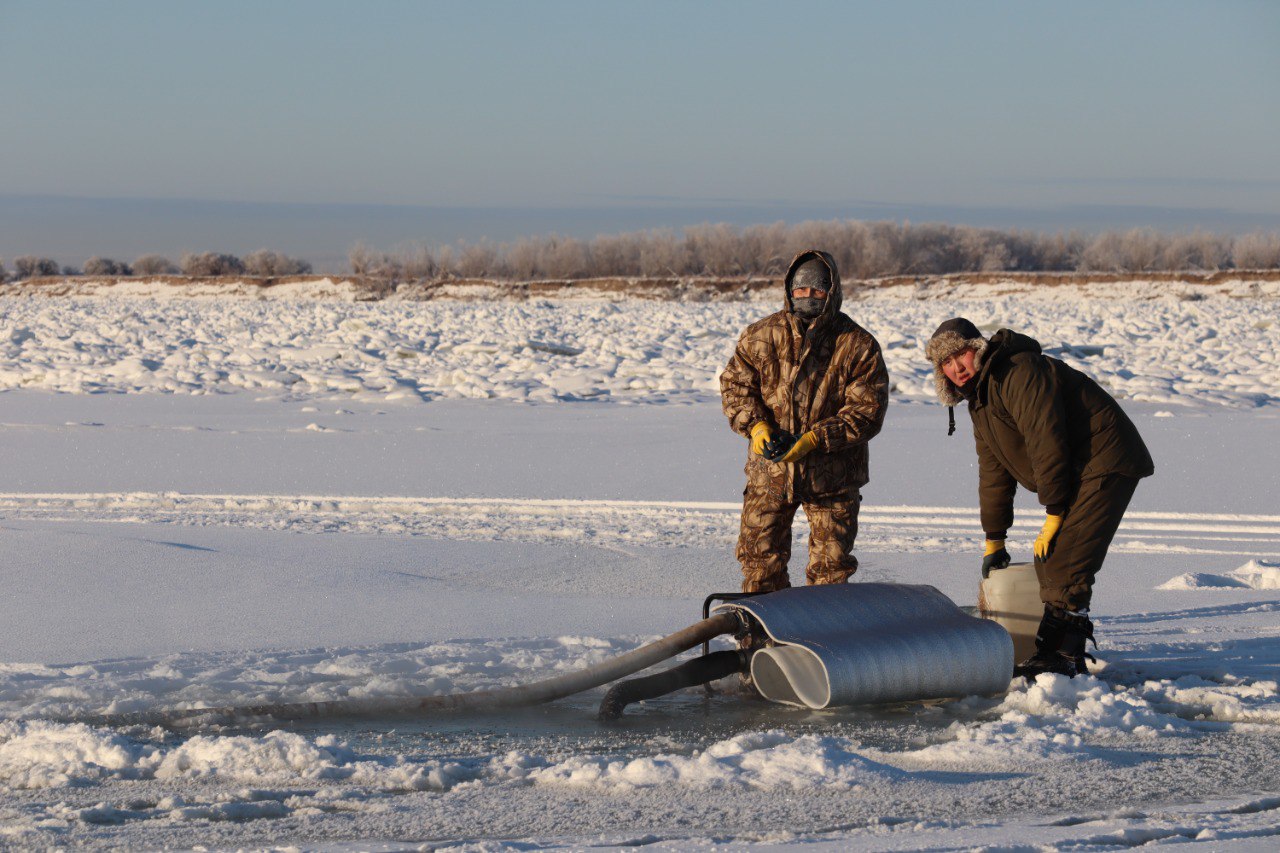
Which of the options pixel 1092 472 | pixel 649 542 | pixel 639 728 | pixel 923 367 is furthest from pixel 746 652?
pixel 923 367

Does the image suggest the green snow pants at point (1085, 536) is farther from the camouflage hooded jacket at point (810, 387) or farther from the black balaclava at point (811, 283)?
the black balaclava at point (811, 283)

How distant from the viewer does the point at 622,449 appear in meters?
10.7

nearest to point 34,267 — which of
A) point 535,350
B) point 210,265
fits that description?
point 210,265

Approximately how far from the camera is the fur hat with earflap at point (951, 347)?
4.31 meters

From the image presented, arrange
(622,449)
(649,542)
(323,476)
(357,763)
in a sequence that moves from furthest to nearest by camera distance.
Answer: (622,449) → (323,476) → (649,542) → (357,763)

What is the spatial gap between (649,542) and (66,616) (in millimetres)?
2984

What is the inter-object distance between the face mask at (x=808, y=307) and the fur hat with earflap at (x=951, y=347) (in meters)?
0.38

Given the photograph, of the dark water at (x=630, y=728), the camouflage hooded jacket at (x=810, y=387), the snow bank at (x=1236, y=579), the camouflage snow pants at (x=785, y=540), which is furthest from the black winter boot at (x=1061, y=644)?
the snow bank at (x=1236, y=579)

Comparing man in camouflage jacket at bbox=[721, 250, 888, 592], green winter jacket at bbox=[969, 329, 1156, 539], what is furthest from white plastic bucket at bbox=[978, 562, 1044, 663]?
Result: man in camouflage jacket at bbox=[721, 250, 888, 592]

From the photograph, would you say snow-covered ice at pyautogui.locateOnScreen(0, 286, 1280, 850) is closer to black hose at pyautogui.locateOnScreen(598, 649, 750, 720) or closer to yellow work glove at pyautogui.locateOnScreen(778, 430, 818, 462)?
black hose at pyautogui.locateOnScreen(598, 649, 750, 720)

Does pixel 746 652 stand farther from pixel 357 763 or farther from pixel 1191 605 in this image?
pixel 1191 605

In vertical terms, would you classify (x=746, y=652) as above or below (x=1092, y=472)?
below

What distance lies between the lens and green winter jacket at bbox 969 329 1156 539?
13.9 ft

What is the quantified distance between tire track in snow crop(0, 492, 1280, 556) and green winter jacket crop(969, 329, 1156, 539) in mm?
2733
